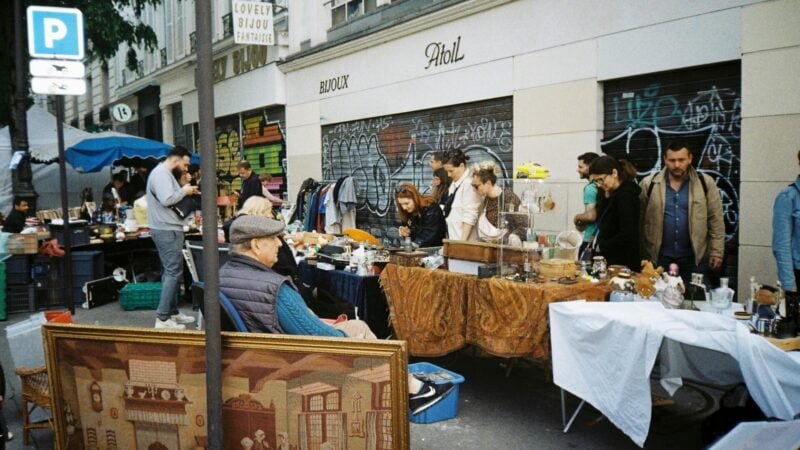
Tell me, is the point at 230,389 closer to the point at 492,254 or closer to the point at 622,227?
the point at 492,254

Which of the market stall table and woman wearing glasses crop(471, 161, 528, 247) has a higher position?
woman wearing glasses crop(471, 161, 528, 247)

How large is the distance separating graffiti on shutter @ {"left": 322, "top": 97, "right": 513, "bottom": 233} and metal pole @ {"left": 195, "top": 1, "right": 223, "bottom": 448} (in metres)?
7.54

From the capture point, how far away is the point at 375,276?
5.89m

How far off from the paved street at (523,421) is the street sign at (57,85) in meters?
2.98

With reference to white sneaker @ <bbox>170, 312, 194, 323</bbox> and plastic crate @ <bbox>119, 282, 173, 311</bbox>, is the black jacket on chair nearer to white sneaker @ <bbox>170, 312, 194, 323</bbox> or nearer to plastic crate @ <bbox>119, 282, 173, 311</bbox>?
white sneaker @ <bbox>170, 312, 194, 323</bbox>

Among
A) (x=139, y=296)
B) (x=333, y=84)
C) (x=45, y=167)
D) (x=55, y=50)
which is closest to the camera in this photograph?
(x=55, y=50)

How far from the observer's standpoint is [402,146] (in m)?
12.0

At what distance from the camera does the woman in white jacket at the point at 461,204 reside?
6.35m

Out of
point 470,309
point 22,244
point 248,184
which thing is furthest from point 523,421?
point 248,184

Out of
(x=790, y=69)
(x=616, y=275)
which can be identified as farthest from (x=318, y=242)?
(x=790, y=69)

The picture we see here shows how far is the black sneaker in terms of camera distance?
14.6 ft

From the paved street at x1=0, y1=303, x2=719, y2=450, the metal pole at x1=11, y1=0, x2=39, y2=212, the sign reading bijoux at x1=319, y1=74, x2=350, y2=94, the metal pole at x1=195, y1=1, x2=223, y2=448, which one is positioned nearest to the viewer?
the metal pole at x1=195, y1=1, x2=223, y2=448

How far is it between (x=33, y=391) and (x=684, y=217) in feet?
16.9

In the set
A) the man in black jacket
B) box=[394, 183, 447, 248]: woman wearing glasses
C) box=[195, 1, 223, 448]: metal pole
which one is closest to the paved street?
box=[394, 183, 447, 248]: woman wearing glasses
